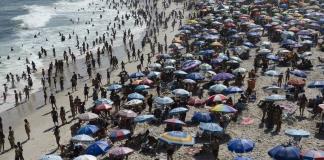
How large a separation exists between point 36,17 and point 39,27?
24.6ft

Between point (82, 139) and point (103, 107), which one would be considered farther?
point (103, 107)

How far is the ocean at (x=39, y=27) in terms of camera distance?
40875mm

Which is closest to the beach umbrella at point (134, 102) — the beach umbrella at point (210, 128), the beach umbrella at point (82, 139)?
the beach umbrella at point (82, 139)

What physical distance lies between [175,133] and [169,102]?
4882 mm

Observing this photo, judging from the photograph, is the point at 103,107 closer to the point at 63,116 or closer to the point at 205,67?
the point at 63,116

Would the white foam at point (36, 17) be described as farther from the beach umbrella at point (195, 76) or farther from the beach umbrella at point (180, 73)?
the beach umbrella at point (195, 76)

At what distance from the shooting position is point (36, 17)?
65.6 metres

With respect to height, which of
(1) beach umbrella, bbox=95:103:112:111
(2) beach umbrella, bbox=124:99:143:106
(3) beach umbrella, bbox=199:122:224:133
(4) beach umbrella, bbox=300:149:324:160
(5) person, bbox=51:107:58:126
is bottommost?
(5) person, bbox=51:107:58:126

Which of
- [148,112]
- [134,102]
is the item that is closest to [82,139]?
[134,102]

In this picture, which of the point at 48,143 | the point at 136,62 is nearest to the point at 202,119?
the point at 48,143

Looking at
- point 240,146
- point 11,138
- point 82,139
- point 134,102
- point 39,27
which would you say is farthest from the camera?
point 39,27

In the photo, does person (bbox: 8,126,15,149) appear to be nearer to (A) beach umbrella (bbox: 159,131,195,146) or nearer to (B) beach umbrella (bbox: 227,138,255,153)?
(A) beach umbrella (bbox: 159,131,195,146)

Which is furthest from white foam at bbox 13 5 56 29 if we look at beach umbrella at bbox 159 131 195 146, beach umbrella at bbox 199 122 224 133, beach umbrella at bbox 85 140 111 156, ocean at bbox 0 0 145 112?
beach umbrella at bbox 159 131 195 146

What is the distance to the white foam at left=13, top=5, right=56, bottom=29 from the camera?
60.4m
